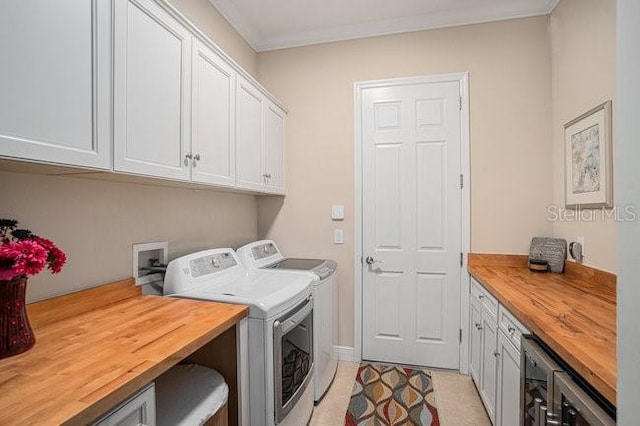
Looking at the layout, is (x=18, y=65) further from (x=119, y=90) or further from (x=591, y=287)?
(x=591, y=287)

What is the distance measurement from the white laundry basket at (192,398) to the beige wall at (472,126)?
63.5 inches

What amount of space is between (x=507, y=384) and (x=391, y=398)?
0.89 m

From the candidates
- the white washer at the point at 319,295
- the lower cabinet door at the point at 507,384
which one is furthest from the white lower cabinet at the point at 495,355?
the white washer at the point at 319,295

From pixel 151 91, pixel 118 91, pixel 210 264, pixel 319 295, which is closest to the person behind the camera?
pixel 118 91

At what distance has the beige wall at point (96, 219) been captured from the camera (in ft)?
3.96

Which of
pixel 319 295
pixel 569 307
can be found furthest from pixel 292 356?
pixel 569 307

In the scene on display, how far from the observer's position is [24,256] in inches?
37.0

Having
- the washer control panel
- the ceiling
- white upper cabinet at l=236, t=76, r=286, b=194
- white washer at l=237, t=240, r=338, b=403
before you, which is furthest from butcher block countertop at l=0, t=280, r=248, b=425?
the ceiling

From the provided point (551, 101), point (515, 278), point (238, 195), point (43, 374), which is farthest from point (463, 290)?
point (43, 374)

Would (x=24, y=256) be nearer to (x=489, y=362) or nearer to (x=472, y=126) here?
(x=489, y=362)

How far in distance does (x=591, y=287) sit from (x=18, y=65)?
2.70m

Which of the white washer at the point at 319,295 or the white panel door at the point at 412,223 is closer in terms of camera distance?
the white washer at the point at 319,295

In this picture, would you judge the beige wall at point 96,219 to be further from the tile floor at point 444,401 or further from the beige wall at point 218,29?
the tile floor at point 444,401

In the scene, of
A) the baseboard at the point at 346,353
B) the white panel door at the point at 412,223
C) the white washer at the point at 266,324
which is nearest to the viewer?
the white washer at the point at 266,324
